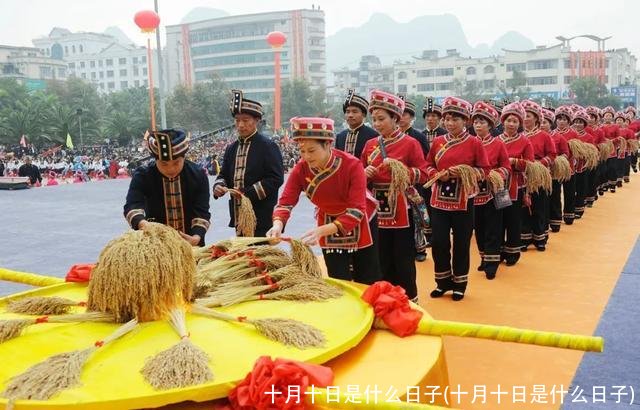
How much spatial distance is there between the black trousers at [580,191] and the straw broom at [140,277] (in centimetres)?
718

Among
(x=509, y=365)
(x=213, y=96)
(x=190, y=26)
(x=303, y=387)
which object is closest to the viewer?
(x=303, y=387)

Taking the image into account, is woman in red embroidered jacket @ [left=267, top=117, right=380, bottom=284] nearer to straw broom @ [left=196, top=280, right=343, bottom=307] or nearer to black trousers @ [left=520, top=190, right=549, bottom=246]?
straw broom @ [left=196, top=280, right=343, bottom=307]

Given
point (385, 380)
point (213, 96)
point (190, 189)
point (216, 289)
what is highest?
point (213, 96)

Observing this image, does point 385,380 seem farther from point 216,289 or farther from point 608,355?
point 608,355

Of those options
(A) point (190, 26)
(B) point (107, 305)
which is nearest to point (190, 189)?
(B) point (107, 305)

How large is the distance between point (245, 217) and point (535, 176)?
2.97m

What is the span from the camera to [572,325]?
150 inches

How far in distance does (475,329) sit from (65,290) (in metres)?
1.65

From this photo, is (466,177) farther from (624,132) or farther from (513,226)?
(624,132)

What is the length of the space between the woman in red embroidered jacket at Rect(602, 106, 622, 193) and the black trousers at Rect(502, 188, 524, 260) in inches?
214

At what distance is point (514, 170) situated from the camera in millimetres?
5473

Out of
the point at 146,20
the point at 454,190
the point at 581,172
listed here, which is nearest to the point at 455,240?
the point at 454,190

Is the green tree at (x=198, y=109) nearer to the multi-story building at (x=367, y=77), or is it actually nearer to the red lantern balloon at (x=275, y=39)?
the red lantern balloon at (x=275, y=39)

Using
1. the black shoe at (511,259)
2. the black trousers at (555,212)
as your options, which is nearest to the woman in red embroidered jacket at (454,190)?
the black shoe at (511,259)
